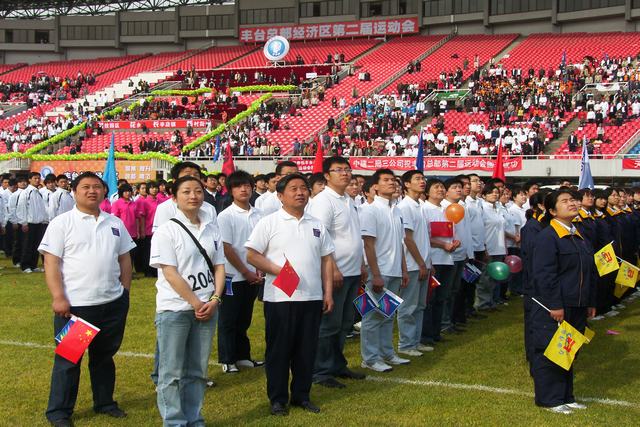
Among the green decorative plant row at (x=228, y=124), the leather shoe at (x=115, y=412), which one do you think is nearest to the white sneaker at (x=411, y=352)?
the leather shoe at (x=115, y=412)

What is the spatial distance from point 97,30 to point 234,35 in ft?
39.3

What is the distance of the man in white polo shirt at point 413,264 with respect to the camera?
762cm

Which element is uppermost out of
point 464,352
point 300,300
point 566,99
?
point 566,99

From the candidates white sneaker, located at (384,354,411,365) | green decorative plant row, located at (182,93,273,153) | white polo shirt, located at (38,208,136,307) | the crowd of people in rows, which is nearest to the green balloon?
the crowd of people in rows

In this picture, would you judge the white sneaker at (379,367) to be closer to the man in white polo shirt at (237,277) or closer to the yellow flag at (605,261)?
the man in white polo shirt at (237,277)

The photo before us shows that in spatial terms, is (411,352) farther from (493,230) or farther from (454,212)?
(493,230)

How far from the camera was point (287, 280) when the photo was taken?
555cm

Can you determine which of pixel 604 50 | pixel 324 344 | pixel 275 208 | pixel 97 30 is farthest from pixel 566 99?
pixel 97 30

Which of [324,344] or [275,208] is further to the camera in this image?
[275,208]

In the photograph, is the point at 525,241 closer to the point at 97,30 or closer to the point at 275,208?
the point at 275,208

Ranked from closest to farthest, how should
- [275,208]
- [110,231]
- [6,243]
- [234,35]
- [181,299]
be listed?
1. [181,299]
2. [110,231]
3. [275,208]
4. [6,243]
5. [234,35]

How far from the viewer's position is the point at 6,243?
17828 mm

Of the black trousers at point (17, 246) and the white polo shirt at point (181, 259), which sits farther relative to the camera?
the black trousers at point (17, 246)

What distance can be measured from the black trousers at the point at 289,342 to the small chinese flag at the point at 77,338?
1.26m
